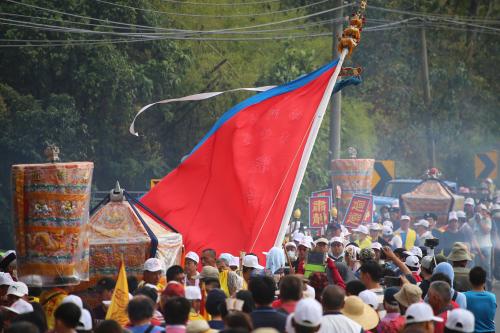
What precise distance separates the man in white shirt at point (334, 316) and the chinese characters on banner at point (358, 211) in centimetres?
1179

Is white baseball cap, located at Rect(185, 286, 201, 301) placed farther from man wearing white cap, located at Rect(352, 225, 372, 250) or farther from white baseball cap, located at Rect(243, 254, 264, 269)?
man wearing white cap, located at Rect(352, 225, 372, 250)

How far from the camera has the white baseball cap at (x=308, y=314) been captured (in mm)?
6980

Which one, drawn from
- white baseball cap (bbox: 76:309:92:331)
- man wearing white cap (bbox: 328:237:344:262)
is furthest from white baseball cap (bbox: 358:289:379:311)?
man wearing white cap (bbox: 328:237:344:262)

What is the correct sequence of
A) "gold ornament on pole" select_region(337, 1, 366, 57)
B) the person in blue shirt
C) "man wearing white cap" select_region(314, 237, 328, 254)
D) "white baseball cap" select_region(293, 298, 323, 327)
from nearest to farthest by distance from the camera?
"white baseball cap" select_region(293, 298, 323, 327), the person in blue shirt, "man wearing white cap" select_region(314, 237, 328, 254), "gold ornament on pole" select_region(337, 1, 366, 57)

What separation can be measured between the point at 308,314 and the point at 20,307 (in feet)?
9.67

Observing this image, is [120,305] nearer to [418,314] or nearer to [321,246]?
[418,314]

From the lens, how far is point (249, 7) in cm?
3422

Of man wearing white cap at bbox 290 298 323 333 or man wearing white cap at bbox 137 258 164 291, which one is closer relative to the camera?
man wearing white cap at bbox 290 298 323 333

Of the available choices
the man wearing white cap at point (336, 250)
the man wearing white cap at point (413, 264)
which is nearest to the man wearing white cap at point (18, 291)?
the man wearing white cap at point (413, 264)

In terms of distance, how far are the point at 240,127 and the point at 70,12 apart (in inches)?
546

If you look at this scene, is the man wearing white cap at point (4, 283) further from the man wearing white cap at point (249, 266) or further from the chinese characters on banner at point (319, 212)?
the chinese characters on banner at point (319, 212)

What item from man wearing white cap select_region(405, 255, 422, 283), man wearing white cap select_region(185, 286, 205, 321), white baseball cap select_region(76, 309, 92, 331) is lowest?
man wearing white cap select_region(405, 255, 422, 283)

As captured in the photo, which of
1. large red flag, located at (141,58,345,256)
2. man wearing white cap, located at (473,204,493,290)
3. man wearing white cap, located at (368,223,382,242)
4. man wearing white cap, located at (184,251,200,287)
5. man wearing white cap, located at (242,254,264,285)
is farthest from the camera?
man wearing white cap, located at (473,204,493,290)

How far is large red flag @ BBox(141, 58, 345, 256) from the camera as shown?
1313 centimetres
